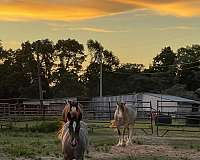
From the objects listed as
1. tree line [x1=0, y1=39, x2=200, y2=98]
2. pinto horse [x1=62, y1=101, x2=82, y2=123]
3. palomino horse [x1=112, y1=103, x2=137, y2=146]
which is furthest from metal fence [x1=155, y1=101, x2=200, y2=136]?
tree line [x1=0, y1=39, x2=200, y2=98]

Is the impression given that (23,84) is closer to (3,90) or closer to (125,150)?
(3,90)

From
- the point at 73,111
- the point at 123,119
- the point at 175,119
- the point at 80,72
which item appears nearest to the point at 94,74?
the point at 80,72

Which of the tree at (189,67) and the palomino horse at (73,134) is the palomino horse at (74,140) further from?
the tree at (189,67)

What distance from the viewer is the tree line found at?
8600 centimetres

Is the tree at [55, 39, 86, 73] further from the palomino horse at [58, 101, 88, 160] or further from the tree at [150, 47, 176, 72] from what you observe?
the palomino horse at [58, 101, 88, 160]

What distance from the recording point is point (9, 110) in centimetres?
3762

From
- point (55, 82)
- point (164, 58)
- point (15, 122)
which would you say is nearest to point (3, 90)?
point (55, 82)

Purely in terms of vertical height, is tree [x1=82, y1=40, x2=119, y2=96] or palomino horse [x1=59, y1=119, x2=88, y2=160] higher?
tree [x1=82, y1=40, x2=119, y2=96]

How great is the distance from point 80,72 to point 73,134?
3348 inches

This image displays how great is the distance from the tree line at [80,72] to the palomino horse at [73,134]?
7068 centimetres

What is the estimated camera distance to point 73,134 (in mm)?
10727

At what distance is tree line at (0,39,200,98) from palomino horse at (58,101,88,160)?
70681 mm

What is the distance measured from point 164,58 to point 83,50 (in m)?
22.0

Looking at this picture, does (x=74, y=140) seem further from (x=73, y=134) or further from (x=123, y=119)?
(x=123, y=119)
